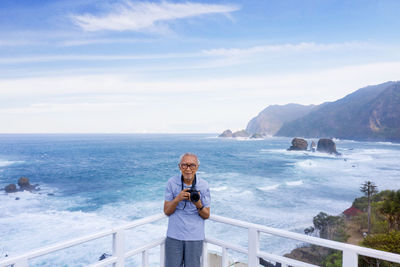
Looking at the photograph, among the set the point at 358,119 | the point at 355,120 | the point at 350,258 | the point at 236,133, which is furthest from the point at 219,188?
the point at 236,133

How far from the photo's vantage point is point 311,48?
3884 centimetres

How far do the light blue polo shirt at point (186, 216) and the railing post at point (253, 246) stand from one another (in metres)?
A: 0.32

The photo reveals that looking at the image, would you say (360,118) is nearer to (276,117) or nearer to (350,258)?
(276,117)

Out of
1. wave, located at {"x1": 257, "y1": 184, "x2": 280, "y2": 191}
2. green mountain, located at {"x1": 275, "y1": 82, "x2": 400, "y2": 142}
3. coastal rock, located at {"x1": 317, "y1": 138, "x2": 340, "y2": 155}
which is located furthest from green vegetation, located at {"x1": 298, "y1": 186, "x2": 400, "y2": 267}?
green mountain, located at {"x1": 275, "y1": 82, "x2": 400, "y2": 142}

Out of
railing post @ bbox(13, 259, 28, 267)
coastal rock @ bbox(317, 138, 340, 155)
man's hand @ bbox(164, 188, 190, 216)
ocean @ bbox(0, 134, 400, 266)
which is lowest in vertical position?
ocean @ bbox(0, 134, 400, 266)

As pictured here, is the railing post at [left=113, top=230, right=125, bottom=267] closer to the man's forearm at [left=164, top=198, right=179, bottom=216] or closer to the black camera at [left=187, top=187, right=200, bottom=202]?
the man's forearm at [left=164, top=198, right=179, bottom=216]

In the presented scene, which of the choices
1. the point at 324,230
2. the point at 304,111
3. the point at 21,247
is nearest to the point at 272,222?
the point at 324,230

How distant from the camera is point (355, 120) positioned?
8488cm

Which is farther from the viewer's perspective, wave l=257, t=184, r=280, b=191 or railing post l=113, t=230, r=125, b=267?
wave l=257, t=184, r=280, b=191

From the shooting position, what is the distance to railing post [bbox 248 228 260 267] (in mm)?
1755

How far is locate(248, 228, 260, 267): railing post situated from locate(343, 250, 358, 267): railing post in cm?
52

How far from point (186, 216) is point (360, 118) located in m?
92.8

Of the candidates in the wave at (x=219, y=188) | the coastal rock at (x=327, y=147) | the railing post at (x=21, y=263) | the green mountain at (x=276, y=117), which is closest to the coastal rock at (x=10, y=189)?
the wave at (x=219, y=188)

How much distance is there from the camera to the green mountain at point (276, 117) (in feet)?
419
